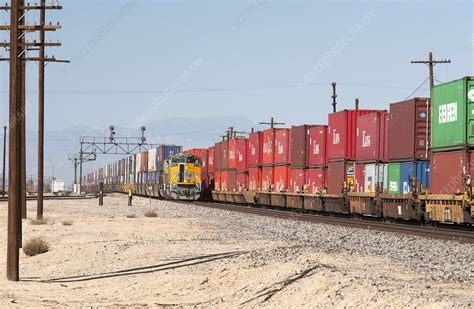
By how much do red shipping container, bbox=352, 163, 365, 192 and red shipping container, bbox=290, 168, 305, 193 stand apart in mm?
7346

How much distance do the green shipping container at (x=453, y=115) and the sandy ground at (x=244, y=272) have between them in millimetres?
4198

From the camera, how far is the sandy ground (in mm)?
12438

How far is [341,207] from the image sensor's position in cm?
3825

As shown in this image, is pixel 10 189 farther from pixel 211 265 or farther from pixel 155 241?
pixel 155 241

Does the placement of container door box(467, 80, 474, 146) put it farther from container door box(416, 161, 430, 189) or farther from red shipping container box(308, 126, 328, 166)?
red shipping container box(308, 126, 328, 166)

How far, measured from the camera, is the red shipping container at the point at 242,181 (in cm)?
5634

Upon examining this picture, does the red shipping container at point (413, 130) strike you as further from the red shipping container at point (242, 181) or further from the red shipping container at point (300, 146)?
the red shipping container at point (242, 181)

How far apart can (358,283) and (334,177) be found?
26299 millimetres

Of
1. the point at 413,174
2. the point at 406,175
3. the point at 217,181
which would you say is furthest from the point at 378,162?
the point at 217,181

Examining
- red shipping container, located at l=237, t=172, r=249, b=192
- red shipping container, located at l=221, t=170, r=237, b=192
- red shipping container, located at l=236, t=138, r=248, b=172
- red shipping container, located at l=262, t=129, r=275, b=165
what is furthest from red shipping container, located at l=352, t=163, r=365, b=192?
red shipping container, located at l=221, t=170, r=237, b=192

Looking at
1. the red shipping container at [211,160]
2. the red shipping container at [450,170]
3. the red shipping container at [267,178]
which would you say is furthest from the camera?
the red shipping container at [211,160]

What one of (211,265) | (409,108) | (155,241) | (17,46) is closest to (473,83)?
(409,108)

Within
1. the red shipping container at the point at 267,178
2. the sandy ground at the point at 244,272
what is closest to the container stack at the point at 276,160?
the red shipping container at the point at 267,178

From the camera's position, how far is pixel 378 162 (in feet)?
112
